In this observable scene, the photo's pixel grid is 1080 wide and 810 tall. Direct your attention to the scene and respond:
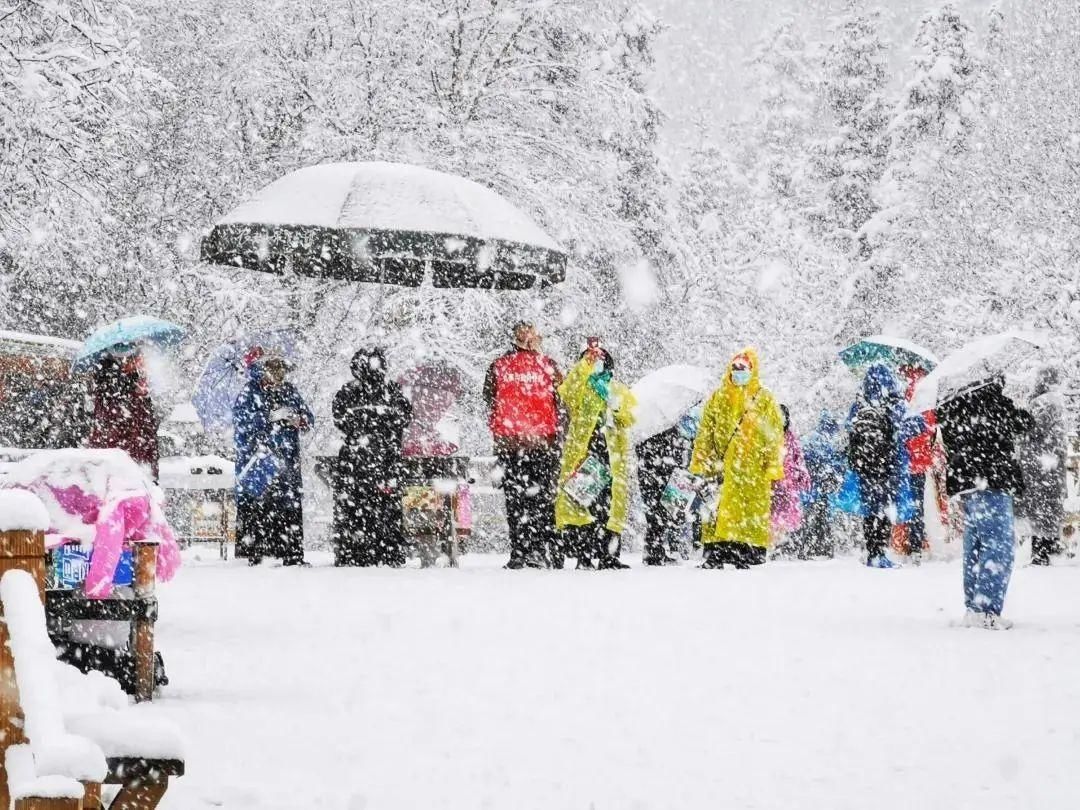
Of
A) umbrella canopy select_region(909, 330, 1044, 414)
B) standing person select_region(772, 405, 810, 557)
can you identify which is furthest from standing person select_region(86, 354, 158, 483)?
standing person select_region(772, 405, 810, 557)

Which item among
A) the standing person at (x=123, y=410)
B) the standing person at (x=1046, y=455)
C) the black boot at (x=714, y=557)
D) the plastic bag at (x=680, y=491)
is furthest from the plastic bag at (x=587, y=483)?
the standing person at (x=1046, y=455)

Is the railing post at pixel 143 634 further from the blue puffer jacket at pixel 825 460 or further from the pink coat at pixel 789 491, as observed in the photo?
the blue puffer jacket at pixel 825 460

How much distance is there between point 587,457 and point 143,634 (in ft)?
29.3

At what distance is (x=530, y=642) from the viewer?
31.4ft

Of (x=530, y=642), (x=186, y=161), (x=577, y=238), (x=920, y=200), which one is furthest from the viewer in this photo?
(x=920, y=200)

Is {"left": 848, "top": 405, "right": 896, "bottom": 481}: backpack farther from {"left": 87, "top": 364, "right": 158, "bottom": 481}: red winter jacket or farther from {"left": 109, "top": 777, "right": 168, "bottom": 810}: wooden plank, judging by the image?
{"left": 109, "top": 777, "right": 168, "bottom": 810}: wooden plank

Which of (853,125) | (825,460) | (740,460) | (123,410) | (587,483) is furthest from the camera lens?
(853,125)

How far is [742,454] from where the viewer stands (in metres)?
16.2

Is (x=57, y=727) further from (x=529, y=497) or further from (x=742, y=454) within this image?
(x=742, y=454)

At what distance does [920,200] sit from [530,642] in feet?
103

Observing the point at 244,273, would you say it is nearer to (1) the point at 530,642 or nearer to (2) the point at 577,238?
(2) the point at 577,238

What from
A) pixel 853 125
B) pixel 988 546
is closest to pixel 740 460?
pixel 988 546

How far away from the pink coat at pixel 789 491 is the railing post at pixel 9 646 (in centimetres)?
1541


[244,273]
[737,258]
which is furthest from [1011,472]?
[737,258]
